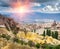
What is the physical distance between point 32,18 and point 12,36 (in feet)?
2.38

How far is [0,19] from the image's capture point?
671 centimetres

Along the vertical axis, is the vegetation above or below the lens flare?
below

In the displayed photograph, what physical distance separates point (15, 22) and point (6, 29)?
12.3 inches

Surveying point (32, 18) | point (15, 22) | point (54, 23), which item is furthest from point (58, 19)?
point (15, 22)

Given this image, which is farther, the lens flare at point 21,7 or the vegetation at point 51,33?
the lens flare at point 21,7

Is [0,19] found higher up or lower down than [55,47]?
higher up

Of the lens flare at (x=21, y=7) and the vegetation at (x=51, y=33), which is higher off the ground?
the lens flare at (x=21, y=7)

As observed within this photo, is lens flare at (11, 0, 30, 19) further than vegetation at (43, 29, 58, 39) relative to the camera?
Yes

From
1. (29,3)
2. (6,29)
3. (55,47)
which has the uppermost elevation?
(29,3)

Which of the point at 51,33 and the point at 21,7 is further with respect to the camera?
the point at 21,7

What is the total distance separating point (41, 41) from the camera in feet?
21.9

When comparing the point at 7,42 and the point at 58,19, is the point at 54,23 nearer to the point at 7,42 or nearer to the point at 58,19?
the point at 58,19

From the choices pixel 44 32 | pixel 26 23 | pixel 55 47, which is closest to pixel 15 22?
pixel 26 23

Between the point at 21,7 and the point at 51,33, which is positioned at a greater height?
the point at 21,7
